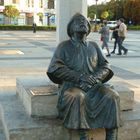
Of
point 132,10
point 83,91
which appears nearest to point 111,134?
point 83,91

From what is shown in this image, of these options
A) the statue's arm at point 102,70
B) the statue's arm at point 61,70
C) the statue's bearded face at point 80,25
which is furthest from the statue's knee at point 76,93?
the statue's bearded face at point 80,25

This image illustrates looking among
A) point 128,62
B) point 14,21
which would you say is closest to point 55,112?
point 128,62

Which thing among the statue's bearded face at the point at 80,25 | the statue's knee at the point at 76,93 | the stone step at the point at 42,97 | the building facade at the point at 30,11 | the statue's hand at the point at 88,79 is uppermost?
the statue's bearded face at the point at 80,25

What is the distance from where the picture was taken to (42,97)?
5.57 metres

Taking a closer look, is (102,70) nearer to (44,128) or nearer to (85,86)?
(85,86)

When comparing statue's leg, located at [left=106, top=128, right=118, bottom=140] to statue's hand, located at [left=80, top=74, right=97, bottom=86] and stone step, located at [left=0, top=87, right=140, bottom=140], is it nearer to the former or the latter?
stone step, located at [left=0, top=87, right=140, bottom=140]

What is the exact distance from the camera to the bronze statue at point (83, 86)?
16.1 feet

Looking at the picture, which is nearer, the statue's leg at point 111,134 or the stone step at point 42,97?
the statue's leg at point 111,134

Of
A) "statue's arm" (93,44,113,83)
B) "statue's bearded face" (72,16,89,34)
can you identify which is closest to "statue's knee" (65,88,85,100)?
"statue's arm" (93,44,113,83)

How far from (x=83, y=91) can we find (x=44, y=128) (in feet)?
2.45

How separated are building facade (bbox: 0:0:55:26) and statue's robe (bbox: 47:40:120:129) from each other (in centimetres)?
6358

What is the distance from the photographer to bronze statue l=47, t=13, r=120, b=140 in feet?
16.1

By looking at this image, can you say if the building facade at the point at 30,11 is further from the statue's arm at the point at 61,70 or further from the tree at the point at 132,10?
the statue's arm at the point at 61,70

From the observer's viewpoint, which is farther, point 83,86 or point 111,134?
point 83,86
